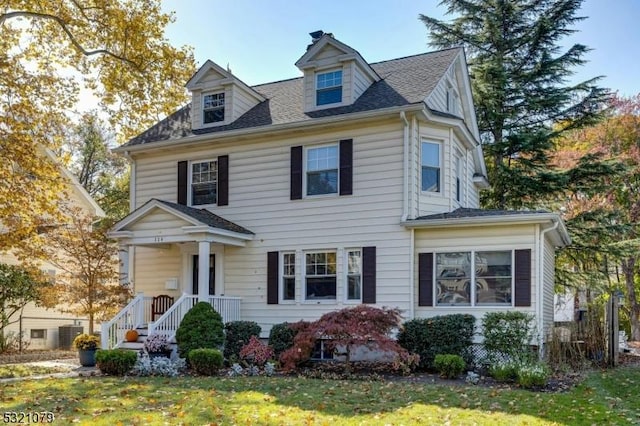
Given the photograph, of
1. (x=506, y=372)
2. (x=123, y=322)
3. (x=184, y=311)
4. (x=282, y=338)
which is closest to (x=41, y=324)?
(x=123, y=322)

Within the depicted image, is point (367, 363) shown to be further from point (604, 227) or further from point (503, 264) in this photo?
point (604, 227)

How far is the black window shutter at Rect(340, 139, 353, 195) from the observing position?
1403 cm

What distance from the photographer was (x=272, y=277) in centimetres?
1469

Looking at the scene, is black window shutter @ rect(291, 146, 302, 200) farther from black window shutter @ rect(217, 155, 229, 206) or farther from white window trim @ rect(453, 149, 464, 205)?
white window trim @ rect(453, 149, 464, 205)

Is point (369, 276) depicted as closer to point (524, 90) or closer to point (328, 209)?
point (328, 209)

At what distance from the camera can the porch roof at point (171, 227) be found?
1373 centimetres

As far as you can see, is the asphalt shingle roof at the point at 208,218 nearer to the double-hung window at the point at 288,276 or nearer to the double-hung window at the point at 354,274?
the double-hung window at the point at 288,276

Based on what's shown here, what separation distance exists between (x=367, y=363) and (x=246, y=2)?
30.5 feet

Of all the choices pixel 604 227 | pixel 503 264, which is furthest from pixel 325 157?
pixel 604 227

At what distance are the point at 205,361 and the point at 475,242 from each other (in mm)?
6401

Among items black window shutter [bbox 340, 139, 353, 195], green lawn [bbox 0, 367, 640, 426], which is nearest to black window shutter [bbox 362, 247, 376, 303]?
black window shutter [bbox 340, 139, 353, 195]

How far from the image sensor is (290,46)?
18.1m

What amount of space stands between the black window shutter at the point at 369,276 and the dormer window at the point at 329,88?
416 cm

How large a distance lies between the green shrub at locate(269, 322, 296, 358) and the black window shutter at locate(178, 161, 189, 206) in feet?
16.7
